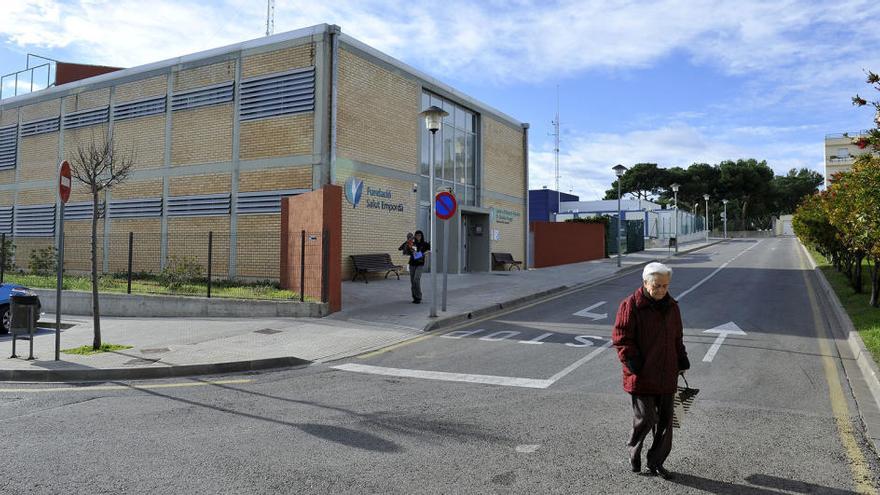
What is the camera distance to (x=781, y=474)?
13.3 ft

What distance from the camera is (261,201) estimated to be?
57.2ft

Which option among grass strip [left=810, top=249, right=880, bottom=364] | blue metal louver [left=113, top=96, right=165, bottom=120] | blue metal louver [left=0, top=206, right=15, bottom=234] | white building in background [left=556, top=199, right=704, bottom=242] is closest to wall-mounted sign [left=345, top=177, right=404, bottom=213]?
blue metal louver [left=113, top=96, right=165, bottom=120]

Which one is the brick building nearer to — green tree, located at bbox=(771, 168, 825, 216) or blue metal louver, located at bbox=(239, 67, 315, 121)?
blue metal louver, located at bbox=(239, 67, 315, 121)

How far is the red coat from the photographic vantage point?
395 centimetres

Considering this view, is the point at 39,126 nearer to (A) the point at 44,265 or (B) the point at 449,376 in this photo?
(A) the point at 44,265

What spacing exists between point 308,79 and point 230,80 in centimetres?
331

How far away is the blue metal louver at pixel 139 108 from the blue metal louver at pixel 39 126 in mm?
4320

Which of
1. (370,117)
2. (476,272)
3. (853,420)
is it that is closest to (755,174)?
(476,272)

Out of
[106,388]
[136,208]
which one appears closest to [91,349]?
[106,388]

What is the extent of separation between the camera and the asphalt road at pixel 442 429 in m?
3.93

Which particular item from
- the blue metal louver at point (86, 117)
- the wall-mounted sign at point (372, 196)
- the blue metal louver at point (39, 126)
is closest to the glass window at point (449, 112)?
the wall-mounted sign at point (372, 196)

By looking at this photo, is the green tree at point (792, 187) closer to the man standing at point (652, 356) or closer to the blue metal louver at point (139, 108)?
the blue metal louver at point (139, 108)

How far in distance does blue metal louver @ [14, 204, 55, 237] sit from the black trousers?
2559 centimetres

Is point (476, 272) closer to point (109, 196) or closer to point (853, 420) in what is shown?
point (109, 196)
